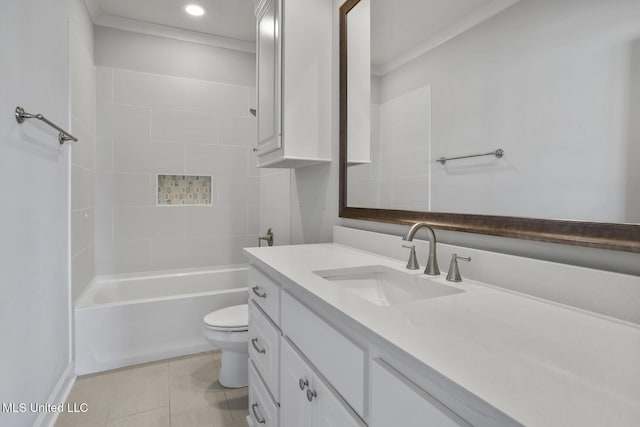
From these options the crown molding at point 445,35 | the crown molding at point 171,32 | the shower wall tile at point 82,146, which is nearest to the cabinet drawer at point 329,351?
the crown molding at point 445,35

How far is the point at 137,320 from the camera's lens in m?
2.31

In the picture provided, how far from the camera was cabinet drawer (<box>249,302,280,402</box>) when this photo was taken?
1156 millimetres

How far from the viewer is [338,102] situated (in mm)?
1799

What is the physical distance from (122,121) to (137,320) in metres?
1.64

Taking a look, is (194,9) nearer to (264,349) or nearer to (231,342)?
(231,342)

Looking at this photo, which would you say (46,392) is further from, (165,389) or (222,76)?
(222,76)

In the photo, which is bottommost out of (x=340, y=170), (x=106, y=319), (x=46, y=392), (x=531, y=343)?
(x=46, y=392)

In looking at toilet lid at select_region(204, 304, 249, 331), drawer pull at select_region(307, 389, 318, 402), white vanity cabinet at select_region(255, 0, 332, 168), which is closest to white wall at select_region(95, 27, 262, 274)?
toilet lid at select_region(204, 304, 249, 331)

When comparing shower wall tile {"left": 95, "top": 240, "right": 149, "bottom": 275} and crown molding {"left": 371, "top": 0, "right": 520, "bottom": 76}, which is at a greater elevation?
crown molding {"left": 371, "top": 0, "right": 520, "bottom": 76}

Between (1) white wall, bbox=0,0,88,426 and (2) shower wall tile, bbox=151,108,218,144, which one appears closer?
(1) white wall, bbox=0,0,88,426

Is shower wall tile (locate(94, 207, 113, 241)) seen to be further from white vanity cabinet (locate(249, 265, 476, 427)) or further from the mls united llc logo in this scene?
white vanity cabinet (locate(249, 265, 476, 427))

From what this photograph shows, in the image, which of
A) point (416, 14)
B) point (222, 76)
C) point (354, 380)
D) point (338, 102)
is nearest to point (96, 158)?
point (222, 76)

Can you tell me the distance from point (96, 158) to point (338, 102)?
215 centimetres

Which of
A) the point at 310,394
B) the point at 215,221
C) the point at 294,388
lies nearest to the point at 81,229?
the point at 215,221
